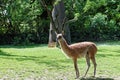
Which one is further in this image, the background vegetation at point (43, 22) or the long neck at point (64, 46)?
the background vegetation at point (43, 22)

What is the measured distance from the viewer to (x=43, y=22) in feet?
84.4

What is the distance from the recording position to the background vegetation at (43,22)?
24.9 metres

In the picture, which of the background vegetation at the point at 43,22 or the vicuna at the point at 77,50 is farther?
the background vegetation at the point at 43,22

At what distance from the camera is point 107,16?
27672mm

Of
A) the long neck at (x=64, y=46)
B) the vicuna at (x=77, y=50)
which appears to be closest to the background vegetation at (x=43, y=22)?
the vicuna at (x=77, y=50)

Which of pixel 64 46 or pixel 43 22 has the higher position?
pixel 64 46

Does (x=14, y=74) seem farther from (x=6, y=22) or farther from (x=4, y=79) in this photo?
(x=6, y=22)

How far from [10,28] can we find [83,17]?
614 cm

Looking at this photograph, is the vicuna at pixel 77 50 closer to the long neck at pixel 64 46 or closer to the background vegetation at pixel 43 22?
the long neck at pixel 64 46

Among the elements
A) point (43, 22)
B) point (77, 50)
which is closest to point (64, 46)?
point (77, 50)

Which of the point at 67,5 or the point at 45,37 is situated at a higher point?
the point at 67,5

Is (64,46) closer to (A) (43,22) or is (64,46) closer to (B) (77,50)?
(B) (77,50)

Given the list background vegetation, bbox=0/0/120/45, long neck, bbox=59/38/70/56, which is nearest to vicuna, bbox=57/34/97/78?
long neck, bbox=59/38/70/56

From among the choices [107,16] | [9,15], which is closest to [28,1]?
[9,15]
